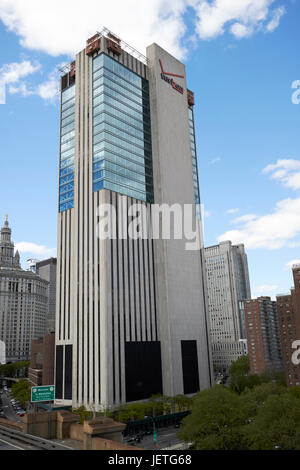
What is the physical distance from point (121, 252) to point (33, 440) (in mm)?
66880

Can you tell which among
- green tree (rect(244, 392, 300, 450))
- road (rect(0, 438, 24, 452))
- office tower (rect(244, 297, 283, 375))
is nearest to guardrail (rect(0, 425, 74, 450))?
road (rect(0, 438, 24, 452))

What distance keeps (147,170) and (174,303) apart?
39748 millimetres

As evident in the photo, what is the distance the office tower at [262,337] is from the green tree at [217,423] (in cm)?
12207

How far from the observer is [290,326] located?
519 feet

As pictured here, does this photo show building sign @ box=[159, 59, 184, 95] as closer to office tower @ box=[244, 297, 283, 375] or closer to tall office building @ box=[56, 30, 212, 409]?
tall office building @ box=[56, 30, 212, 409]

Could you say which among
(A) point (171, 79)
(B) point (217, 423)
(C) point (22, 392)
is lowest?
(C) point (22, 392)

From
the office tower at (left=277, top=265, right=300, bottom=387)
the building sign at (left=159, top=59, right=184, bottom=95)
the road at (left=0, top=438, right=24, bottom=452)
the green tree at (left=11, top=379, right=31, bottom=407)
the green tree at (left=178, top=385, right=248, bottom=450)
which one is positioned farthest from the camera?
the office tower at (left=277, top=265, right=300, bottom=387)

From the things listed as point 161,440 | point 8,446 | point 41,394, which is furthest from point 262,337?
point 8,446

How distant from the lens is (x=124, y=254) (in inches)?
3930

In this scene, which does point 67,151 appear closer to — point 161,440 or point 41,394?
point 41,394

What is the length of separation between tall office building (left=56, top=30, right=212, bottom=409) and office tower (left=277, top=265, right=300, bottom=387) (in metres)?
45.6

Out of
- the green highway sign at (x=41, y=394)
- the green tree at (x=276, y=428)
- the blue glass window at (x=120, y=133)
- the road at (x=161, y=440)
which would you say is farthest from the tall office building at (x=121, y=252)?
the green tree at (x=276, y=428)

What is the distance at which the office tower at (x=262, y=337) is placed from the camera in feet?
568

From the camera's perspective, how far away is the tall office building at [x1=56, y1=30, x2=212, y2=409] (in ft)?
303
